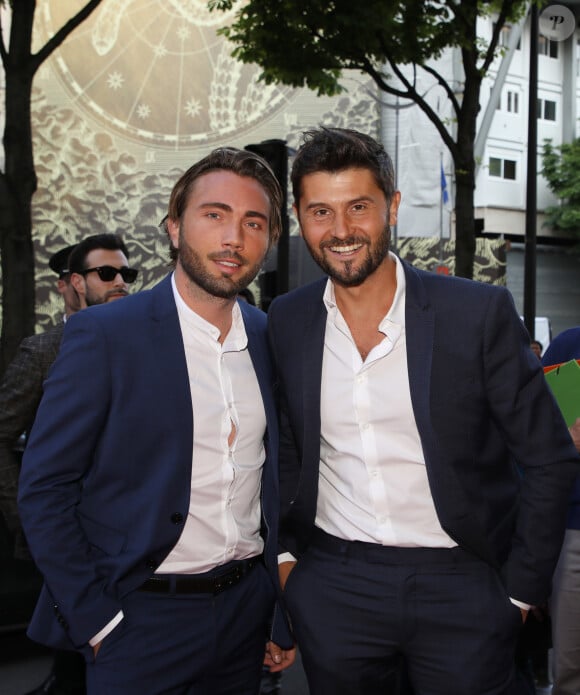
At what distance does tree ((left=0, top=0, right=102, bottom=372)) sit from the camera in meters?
8.02

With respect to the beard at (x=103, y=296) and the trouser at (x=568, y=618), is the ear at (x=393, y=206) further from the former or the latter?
the beard at (x=103, y=296)

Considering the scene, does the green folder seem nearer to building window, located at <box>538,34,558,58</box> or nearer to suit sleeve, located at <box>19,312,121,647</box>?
suit sleeve, located at <box>19,312,121,647</box>

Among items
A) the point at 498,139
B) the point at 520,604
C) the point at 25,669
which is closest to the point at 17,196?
the point at 25,669

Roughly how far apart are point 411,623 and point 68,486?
1.15 metres

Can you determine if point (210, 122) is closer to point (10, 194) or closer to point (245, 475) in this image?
point (10, 194)

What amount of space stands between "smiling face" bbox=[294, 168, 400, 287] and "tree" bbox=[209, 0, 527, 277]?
8.39 meters

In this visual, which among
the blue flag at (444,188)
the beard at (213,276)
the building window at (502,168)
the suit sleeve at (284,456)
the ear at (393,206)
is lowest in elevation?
the suit sleeve at (284,456)

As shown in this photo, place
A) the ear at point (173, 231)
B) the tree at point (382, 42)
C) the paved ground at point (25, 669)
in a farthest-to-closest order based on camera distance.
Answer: the tree at point (382, 42), the paved ground at point (25, 669), the ear at point (173, 231)

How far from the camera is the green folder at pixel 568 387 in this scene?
3.38m

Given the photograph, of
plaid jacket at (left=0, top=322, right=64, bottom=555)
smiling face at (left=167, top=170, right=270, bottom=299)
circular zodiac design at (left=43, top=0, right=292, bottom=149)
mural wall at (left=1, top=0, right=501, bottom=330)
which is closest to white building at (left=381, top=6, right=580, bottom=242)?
mural wall at (left=1, top=0, right=501, bottom=330)

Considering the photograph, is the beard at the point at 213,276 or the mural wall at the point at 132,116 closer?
the beard at the point at 213,276

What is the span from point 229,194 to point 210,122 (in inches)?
714

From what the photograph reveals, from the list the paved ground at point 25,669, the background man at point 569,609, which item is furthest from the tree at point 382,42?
the background man at point 569,609

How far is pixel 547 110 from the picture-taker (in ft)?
113
